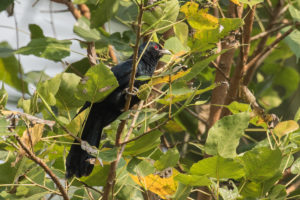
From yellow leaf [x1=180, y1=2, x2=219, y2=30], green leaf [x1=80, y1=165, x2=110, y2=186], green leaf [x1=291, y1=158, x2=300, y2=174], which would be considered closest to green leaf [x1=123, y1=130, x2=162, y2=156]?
green leaf [x1=80, y1=165, x2=110, y2=186]

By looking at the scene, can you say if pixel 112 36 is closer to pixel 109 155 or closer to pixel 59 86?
pixel 59 86

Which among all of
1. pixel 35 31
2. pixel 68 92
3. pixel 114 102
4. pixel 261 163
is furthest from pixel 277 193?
pixel 35 31

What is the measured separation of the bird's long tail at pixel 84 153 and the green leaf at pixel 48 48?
409mm

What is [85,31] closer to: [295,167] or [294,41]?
[294,41]

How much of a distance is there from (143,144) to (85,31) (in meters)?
1.28

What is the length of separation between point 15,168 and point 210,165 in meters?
0.79

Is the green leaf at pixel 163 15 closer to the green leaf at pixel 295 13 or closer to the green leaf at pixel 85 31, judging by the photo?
the green leaf at pixel 85 31

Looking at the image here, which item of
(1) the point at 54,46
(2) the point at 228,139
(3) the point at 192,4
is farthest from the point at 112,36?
(2) the point at 228,139

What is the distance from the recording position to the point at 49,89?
212cm

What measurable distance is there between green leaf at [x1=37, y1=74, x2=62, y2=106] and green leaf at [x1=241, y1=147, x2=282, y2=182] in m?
0.77

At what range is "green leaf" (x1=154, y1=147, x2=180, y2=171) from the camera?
77.6 inches

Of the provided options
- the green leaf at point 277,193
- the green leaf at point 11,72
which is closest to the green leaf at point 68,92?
the green leaf at point 277,193

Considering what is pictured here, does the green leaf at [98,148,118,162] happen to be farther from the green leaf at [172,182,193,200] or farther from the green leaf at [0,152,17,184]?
the green leaf at [0,152,17,184]

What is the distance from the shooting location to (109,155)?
1948 mm
